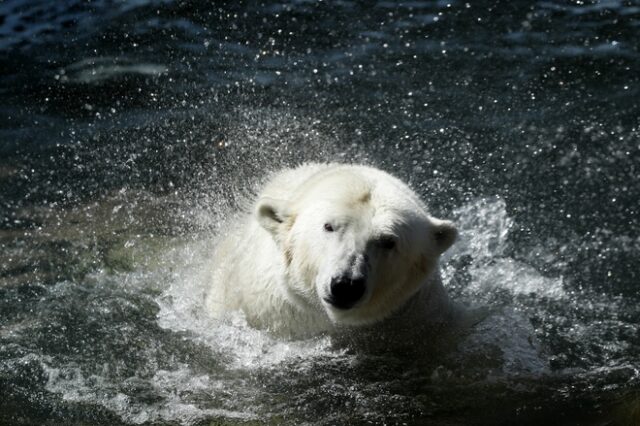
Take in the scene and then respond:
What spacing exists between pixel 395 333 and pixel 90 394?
1.67 meters

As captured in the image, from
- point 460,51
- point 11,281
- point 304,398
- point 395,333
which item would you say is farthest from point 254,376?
point 460,51

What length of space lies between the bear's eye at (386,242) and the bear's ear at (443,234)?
394 mm

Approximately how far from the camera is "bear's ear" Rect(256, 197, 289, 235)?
15.9 ft

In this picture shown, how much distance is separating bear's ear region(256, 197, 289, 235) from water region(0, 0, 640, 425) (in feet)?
2.19

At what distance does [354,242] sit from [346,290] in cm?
24

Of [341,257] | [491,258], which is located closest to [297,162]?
[491,258]

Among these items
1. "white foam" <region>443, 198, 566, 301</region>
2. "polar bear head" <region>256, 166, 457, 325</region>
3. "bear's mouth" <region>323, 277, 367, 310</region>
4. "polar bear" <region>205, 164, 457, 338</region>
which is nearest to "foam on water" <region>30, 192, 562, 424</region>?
"white foam" <region>443, 198, 566, 301</region>

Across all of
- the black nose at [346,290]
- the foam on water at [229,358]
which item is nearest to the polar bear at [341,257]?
the black nose at [346,290]

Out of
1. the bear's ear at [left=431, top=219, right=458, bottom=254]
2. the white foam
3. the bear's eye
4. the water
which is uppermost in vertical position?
the bear's eye

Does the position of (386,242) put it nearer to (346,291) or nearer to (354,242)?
(354,242)

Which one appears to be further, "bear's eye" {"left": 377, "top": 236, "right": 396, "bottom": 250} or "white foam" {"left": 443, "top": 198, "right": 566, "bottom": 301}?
"white foam" {"left": 443, "top": 198, "right": 566, "bottom": 301}

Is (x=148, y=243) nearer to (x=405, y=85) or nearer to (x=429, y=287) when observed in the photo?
(x=429, y=287)

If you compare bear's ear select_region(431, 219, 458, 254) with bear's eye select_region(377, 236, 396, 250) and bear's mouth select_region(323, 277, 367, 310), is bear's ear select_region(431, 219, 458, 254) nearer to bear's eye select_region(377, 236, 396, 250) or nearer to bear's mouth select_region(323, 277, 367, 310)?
bear's eye select_region(377, 236, 396, 250)

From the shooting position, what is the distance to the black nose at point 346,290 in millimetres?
4207
